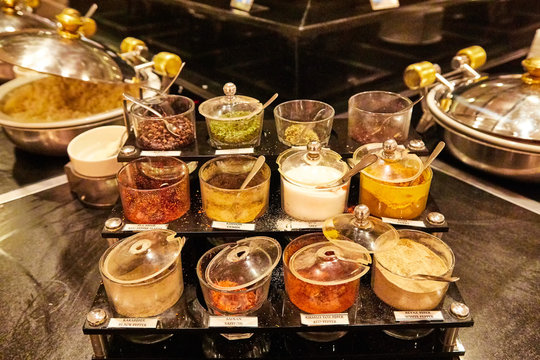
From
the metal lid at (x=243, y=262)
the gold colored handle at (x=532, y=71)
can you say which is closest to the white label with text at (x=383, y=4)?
the gold colored handle at (x=532, y=71)

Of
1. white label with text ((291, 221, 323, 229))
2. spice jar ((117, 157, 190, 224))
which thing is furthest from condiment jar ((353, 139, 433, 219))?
spice jar ((117, 157, 190, 224))

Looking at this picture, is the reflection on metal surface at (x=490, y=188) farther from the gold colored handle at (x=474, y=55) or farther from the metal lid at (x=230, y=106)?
the metal lid at (x=230, y=106)

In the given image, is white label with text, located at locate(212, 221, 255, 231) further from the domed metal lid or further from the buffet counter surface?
the domed metal lid

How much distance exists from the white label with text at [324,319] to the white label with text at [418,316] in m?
0.12

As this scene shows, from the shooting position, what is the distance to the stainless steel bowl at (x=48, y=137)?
167 cm

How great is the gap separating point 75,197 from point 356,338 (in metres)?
1.18

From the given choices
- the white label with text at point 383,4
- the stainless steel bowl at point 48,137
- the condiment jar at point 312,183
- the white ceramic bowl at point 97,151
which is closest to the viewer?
the condiment jar at point 312,183

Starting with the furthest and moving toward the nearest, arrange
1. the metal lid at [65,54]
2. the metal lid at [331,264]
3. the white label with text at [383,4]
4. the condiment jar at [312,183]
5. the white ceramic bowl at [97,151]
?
the white label with text at [383,4]
the white ceramic bowl at [97,151]
the metal lid at [65,54]
the condiment jar at [312,183]
the metal lid at [331,264]

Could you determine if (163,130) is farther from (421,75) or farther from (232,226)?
(421,75)

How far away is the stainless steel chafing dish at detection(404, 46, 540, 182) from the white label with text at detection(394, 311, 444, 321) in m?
0.73

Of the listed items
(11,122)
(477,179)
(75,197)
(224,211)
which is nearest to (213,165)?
(224,211)

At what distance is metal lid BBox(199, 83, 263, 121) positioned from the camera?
1.25m

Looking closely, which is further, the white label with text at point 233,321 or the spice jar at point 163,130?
the spice jar at point 163,130

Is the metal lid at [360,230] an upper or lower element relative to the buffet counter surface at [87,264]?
upper
